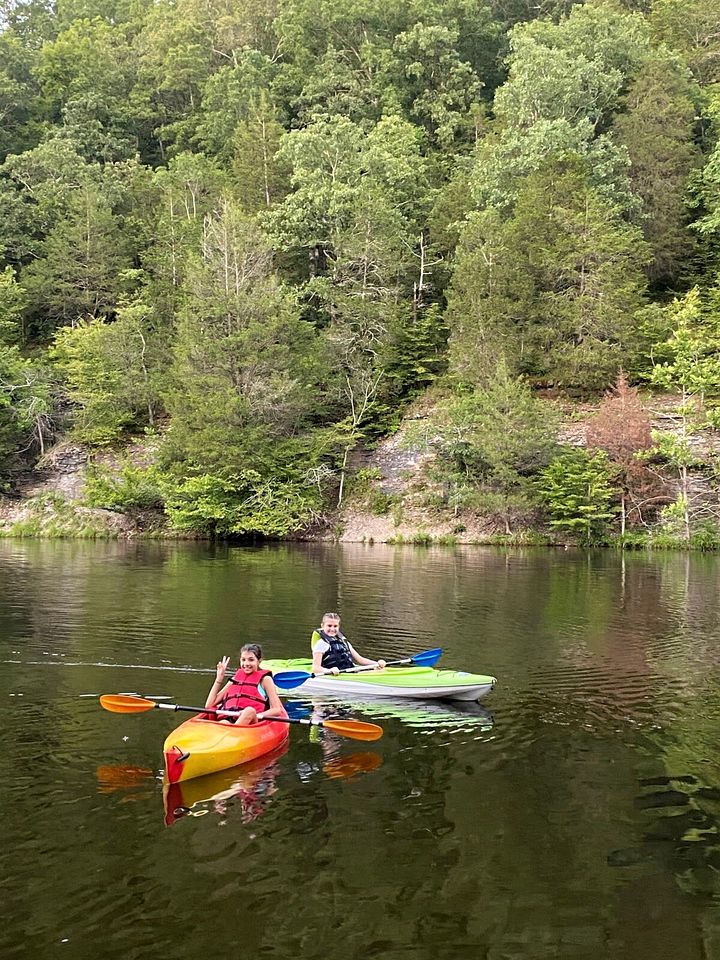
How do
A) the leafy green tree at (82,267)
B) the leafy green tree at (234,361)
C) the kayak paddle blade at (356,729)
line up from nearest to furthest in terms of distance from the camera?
the kayak paddle blade at (356,729) < the leafy green tree at (234,361) < the leafy green tree at (82,267)

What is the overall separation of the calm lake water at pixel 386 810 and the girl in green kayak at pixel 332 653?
59 centimetres

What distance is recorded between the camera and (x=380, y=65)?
207 ft

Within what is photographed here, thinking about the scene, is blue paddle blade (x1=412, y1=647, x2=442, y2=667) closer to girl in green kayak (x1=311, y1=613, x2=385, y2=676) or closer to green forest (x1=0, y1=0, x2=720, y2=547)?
girl in green kayak (x1=311, y1=613, x2=385, y2=676)

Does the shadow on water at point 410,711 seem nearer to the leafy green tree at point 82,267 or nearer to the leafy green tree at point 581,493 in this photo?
the leafy green tree at point 581,493

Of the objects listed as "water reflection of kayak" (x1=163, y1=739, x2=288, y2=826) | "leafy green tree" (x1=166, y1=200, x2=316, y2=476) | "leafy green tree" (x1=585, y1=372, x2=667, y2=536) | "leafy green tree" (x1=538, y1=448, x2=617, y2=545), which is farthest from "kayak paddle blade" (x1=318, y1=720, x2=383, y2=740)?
"leafy green tree" (x1=166, y1=200, x2=316, y2=476)

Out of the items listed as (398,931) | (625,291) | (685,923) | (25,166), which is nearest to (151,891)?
(398,931)

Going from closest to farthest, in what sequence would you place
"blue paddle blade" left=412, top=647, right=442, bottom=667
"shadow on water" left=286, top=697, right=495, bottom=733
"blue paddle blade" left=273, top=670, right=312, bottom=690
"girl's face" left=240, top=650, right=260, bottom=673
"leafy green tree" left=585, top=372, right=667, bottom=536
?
"girl's face" left=240, top=650, right=260, bottom=673 → "shadow on water" left=286, top=697, right=495, bottom=733 → "blue paddle blade" left=273, top=670, right=312, bottom=690 → "blue paddle blade" left=412, top=647, right=442, bottom=667 → "leafy green tree" left=585, top=372, right=667, bottom=536

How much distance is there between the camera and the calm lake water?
5.66 meters

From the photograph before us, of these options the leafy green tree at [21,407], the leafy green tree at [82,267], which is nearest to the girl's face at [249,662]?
the leafy green tree at [21,407]

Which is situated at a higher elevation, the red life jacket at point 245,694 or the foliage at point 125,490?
the foliage at point 125,490

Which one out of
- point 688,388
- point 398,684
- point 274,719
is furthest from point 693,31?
point 274,719

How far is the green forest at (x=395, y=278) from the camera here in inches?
1521

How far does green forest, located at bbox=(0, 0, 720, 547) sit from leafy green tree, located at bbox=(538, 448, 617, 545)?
0.41 ft

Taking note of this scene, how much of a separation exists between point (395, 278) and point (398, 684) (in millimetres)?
41023
